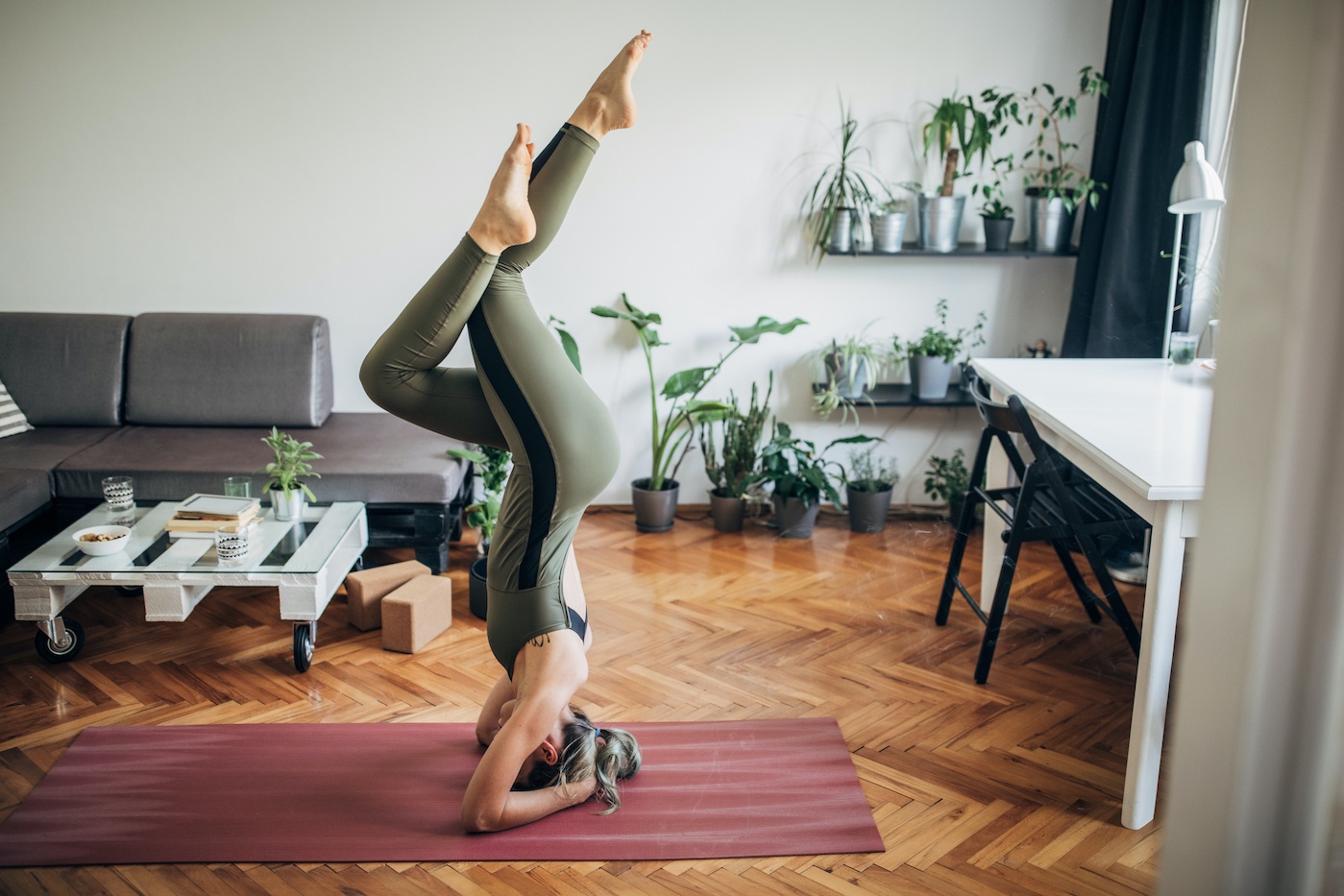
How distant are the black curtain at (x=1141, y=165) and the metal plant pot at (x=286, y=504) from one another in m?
2.91

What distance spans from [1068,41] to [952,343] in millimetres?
1259

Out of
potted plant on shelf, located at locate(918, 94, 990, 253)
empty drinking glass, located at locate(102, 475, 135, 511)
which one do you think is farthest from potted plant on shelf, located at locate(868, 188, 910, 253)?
empty drinking glass, located at locate(102, 475, 135, 511)

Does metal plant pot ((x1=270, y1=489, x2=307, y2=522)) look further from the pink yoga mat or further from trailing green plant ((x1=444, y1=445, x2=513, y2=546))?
the pink yoga mat

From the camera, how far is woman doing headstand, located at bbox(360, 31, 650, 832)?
1.93 meters

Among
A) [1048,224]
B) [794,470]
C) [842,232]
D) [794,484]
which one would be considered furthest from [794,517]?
[1048,224]

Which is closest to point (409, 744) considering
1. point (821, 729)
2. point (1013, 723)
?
point (821, 729)

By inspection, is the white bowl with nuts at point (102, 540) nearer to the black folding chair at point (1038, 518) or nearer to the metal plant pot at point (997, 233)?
the black folding chair at point (1038, 518)

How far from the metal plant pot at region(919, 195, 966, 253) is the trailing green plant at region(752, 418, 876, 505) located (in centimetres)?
82

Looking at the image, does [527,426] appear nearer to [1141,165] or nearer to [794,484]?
[794,484]

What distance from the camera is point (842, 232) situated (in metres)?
4.05

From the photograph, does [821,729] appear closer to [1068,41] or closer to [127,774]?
[127,774]

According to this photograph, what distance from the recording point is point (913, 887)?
194cm

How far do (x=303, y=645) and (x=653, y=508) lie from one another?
5.39 ft

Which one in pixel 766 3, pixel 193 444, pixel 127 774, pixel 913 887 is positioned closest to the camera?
pixel 913 887
